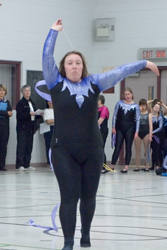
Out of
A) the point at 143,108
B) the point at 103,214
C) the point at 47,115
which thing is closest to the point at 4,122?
the point at 47,115

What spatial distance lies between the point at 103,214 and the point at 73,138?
2.56 metres

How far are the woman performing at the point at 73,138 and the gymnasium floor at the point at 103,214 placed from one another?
1.35ft

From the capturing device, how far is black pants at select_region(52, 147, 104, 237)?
4.66 metres

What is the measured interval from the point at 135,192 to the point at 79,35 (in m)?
8.30

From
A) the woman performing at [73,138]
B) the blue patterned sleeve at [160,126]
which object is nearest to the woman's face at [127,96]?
the blue patterned sleeve at [160,126]

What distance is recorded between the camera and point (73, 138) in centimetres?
474

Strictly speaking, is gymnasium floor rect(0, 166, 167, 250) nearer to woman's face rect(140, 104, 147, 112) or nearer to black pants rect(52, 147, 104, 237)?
black pants rect(52, 147, 104, 237)

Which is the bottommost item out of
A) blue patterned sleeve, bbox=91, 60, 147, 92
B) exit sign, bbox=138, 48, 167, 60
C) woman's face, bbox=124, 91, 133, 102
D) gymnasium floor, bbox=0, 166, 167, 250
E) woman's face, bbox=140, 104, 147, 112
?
gymnasium floor, bbox=0, 166, 167, 250

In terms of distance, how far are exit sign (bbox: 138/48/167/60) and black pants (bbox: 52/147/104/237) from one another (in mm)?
12200

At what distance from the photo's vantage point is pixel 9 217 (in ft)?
22.1

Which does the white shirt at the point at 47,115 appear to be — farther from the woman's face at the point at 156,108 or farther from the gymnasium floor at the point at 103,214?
the gymnasium floor at the point at 103,214

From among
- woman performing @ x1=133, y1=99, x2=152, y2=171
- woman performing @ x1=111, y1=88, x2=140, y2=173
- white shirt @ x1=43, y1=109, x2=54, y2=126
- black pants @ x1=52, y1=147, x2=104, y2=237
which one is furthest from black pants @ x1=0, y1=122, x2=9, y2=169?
black pants @ x1=52, y1=147, x2=104, y2=237

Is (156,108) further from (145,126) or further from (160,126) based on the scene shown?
(145,126)

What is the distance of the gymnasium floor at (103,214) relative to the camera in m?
5.20
